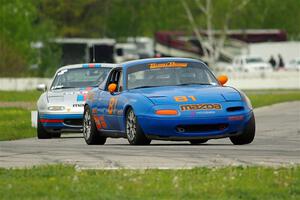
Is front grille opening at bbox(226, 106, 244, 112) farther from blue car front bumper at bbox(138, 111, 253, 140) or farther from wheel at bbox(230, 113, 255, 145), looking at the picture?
wheel at bbox(230, 113, 255, 145)

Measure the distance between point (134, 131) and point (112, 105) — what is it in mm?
1062

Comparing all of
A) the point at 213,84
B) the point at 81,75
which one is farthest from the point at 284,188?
the point at 81,75

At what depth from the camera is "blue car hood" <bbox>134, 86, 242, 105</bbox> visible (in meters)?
17.9

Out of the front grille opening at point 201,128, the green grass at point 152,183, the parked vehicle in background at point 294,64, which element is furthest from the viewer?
the parked vehicle in background at point 294,64

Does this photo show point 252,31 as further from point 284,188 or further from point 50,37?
point 284,188

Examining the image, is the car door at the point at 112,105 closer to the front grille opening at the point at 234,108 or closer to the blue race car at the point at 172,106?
the blue race car at the point at 172,106

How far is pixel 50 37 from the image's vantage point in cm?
7781

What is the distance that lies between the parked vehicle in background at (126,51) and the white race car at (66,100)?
190ft

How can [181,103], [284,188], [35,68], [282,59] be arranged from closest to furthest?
[284,188] → [181,103] → [35,68] → [282,59]

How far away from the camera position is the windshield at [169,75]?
1902 cm

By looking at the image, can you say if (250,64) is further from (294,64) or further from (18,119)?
(18,119)

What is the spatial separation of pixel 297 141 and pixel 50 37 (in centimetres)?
5924

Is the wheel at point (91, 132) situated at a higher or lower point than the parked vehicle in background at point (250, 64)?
higher

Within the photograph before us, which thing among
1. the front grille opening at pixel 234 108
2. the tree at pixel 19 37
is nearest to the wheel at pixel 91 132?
the front grille opening at pixel 234 108
